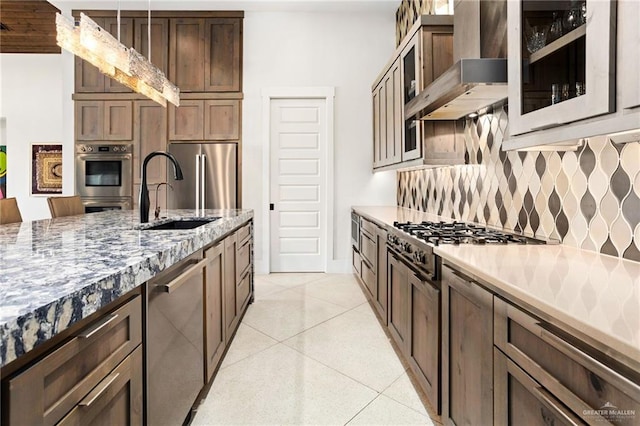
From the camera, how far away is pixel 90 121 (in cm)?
495

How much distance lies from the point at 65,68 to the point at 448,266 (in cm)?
574

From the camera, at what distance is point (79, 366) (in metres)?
0.83

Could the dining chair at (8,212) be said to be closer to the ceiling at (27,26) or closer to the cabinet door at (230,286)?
the cabinet door at (230,286)

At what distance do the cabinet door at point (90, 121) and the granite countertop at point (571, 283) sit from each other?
5.05 m

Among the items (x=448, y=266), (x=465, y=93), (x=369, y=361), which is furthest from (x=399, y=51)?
(x=369, y=361)

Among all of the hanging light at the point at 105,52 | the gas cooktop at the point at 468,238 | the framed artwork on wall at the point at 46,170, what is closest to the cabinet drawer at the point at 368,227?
the gas cooktop at the point at 468,238

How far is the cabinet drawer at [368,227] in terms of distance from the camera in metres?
3.27

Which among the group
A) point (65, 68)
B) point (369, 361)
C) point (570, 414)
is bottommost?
point (369, 361)

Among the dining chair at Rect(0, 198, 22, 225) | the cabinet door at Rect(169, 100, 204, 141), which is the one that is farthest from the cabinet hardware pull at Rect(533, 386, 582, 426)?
the cabinet door at Rect(169, 100, 204, 141)

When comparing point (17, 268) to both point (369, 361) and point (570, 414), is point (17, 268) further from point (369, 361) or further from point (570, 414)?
point (369, 361)

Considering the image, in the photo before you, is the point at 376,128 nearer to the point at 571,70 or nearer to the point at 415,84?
the point at 415,84

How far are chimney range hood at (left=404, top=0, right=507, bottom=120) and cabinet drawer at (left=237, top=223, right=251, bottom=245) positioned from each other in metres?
1.61

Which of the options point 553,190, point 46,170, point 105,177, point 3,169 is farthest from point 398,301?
point 3,169

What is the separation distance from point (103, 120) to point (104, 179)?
2.65 ft
